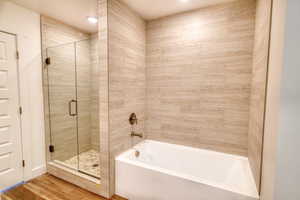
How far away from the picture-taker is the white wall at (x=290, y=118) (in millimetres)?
779

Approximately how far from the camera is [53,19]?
7.67 ft

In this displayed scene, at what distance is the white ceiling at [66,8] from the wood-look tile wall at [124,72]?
1.57 ft

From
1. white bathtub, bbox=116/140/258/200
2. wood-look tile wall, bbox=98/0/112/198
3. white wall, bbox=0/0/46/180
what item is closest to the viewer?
white bathtub, bbox=116/140/258/200

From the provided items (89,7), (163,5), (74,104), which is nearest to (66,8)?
(89,7)

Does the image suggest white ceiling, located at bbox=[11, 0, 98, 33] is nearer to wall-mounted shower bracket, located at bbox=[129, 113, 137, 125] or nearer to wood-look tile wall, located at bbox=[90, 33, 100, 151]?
wood-look tile wall, located at bbox=[90, 33, 100, 151]

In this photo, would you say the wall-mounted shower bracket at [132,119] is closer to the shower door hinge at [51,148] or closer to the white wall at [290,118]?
the shower door hinge at [51,148]

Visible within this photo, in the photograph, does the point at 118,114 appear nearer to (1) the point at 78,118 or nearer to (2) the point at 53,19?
(1) the point at 78,118

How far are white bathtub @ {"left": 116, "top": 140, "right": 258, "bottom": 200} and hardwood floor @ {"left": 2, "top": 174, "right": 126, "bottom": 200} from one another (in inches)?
14.0

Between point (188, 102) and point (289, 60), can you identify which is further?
point (188, 102)

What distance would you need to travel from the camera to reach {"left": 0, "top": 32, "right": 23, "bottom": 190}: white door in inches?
71.8

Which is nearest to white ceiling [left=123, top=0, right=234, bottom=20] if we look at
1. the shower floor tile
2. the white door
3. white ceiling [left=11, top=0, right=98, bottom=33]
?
white ceiling [left=11, top=0, right=98, bottom=33]

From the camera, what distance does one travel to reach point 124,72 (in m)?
1.99

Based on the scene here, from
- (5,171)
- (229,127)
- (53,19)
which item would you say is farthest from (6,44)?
(229,127)

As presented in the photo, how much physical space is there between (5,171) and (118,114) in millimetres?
1719
